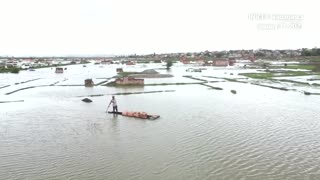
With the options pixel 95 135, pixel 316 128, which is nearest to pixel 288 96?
pixel 316 128

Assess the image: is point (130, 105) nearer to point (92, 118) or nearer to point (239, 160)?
point (92, 118)

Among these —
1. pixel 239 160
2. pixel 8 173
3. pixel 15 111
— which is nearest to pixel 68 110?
pixel 15 111

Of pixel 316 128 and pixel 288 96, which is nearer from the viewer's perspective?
pixel 316 128

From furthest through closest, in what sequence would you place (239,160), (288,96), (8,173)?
1. (288,96)
2. (239,160)
3. (8,173)

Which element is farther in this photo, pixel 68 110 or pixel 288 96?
pixel 288 96

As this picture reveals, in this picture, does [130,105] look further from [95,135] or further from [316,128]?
[316,128]

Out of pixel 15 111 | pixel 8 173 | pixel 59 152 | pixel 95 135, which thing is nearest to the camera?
pixel 8 173
